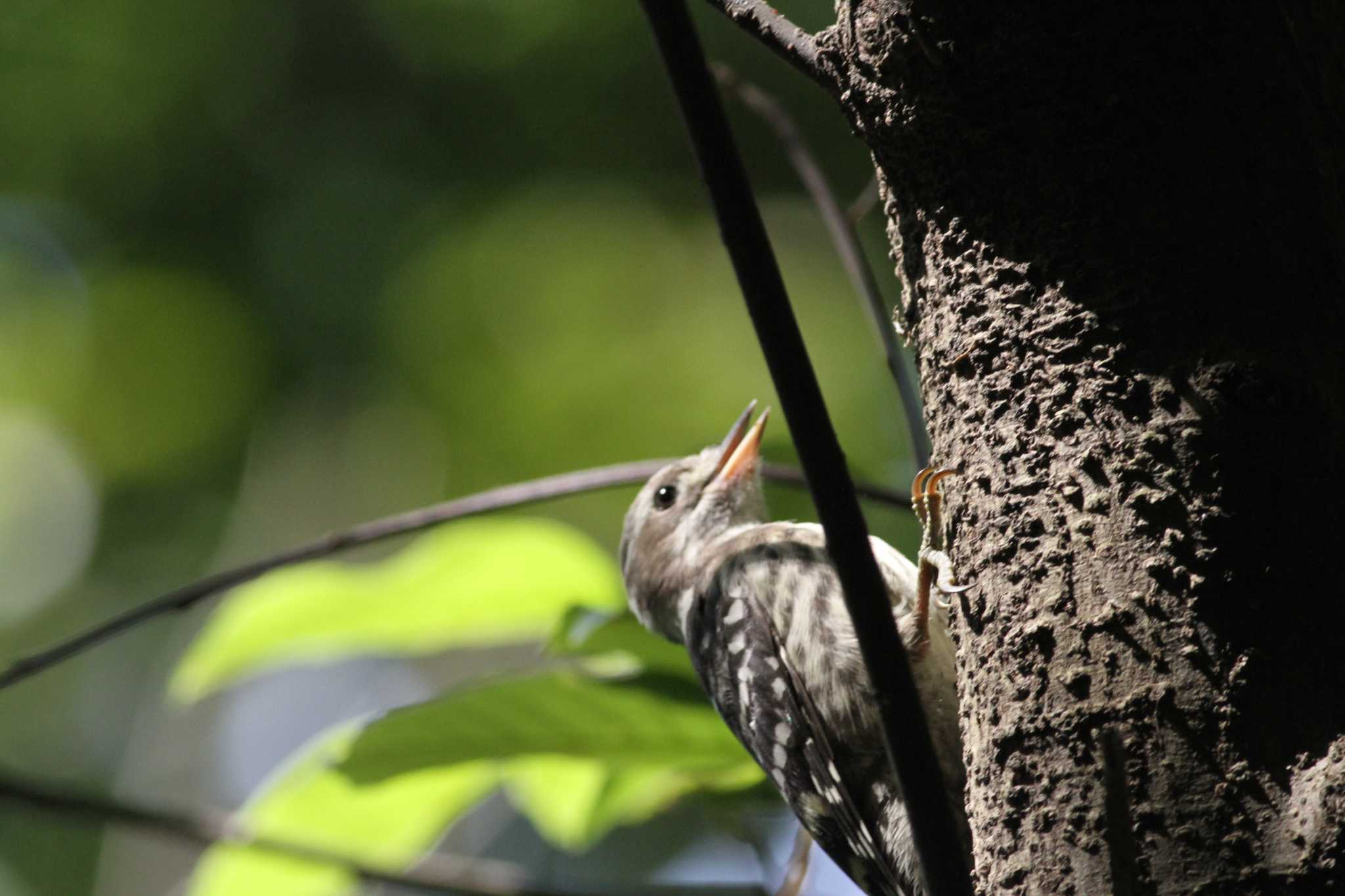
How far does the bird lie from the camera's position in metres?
2.66

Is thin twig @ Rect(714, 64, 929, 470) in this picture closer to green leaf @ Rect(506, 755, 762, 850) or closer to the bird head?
green leaf @ Rect(506, 755, 762, 850)

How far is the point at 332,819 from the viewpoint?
8.11 ft

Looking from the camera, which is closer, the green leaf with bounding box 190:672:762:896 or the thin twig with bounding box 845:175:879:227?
the green leaf with bounding box 190:672:762:896

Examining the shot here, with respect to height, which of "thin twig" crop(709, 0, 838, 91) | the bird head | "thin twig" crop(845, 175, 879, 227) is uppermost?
"thin twig" crop(845, 175, 879, 227)

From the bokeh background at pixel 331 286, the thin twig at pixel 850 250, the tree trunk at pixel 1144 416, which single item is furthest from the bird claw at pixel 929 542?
the bokeh background at pixel 331 286

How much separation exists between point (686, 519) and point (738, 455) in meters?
0.27

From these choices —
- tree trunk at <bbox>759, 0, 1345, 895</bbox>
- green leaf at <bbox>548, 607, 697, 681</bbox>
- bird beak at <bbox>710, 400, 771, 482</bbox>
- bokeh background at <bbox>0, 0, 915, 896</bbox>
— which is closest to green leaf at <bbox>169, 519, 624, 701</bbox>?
green leaf at <bbox>548, 607, 697, 681</bbox>

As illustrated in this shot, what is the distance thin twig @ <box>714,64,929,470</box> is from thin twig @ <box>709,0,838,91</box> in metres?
0.69

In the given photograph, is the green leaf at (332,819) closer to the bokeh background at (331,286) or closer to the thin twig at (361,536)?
the thin twig at (361,536)

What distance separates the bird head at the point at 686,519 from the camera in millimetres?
3883

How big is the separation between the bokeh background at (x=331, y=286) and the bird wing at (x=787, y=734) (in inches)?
206

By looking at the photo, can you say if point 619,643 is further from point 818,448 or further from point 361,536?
point 818,448

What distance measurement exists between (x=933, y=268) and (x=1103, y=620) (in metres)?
0.51

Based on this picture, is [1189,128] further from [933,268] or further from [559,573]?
[559,573]
